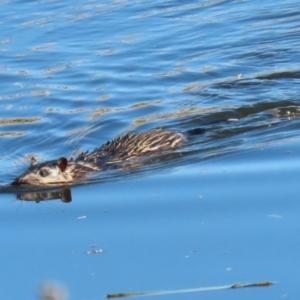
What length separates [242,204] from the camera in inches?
289

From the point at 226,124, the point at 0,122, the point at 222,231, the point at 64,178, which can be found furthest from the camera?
the point at 0,122

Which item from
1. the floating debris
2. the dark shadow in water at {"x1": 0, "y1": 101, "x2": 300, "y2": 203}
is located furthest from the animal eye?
the floating debris

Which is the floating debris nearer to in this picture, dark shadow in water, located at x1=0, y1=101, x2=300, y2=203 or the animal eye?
dark shadow in water, located at x1=0, y1=101, x2=300, y2=203

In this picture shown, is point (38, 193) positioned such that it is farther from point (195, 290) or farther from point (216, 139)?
point (195, 290)

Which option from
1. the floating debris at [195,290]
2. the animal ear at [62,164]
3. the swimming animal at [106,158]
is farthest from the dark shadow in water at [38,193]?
the floating debris at [195,290]

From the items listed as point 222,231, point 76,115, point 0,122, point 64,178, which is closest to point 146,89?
point 76,115

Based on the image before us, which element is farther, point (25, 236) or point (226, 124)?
point (226, 124)

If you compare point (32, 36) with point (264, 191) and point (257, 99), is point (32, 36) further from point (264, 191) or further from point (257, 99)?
point (264, 191)

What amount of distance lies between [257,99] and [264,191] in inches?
169

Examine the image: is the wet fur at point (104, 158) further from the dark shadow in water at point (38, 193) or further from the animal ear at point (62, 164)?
the dark shadow in water at point (38, 193)

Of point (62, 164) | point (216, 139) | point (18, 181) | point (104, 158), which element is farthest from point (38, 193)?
point (216, 139)

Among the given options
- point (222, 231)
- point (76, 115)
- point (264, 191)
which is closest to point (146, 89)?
point (76, 115)

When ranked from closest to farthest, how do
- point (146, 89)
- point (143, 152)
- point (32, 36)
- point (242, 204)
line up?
1. point (242, 204)
2. point (143, 152)
3. point (146, 89)
4. point (32, 36)

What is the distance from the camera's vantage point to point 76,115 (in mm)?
11773
